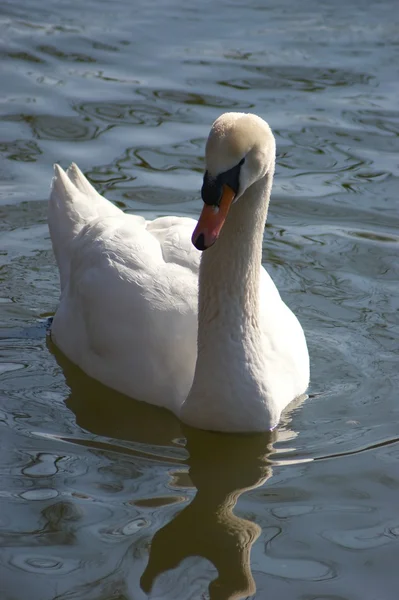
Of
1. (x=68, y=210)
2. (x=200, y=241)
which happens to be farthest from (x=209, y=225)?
(x=68, y=210)

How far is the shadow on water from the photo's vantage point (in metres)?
5.21

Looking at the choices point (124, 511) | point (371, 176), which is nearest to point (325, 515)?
point (124, 511)

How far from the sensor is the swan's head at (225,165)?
544 centimetres

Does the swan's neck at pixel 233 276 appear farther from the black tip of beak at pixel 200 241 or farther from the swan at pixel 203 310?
the black tip of beak at pixel 200 241

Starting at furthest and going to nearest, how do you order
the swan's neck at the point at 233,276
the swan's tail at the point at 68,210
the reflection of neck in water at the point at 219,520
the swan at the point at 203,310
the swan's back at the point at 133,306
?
the swan's tail at the point at 68,210 → the swan's back at the point at 133,306 → the swan's neck at the point at 233,276 → the swan at the point at 203,310 → the reflection of neck in water at the point at 219,520

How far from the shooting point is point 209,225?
549 cm

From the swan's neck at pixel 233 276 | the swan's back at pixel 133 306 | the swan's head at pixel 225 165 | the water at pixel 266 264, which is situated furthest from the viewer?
the swan's back at pixel 133 306

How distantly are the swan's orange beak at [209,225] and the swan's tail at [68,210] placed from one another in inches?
91.2

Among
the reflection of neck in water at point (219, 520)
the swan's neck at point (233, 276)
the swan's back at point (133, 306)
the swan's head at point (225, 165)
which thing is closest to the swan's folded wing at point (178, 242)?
the swan's back at point (133, 306)

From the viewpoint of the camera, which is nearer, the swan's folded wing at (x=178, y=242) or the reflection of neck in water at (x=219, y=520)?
the reflection of neck in water at (x=219, y=520)

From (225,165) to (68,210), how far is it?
2.63 m

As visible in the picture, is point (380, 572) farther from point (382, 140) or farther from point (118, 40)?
point (118, 40)

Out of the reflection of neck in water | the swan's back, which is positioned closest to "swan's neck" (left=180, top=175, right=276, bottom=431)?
the reflection of neck in water

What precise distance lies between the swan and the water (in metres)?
0.15
